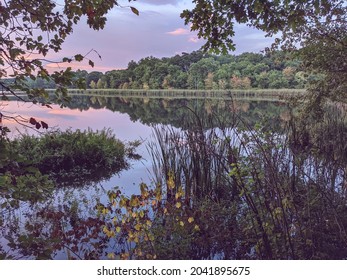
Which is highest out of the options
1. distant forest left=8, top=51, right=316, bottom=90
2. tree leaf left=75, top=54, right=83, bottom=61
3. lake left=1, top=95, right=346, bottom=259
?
distant forest left=8, top=51, right=316, bottom=90

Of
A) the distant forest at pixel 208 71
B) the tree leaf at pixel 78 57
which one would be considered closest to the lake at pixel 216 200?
the tree leaf at pixel 78 57

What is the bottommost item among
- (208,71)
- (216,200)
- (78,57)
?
(216,200)

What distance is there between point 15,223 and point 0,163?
2639 millimetres

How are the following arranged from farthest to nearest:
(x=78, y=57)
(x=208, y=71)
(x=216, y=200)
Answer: (x=208, y=71)
(x=216, y=200)
(x=78, y=57)

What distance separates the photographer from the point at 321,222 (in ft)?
8.04

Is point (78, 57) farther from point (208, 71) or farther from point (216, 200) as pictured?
point (208, 71)

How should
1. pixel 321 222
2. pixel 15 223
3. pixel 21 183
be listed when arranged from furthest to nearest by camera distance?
pixel 15 223 < pixel 321 222 < pixel 21 183

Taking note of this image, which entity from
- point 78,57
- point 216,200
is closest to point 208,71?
point 216,200

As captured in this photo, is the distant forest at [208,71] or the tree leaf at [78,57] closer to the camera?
the tree leaf at [78,57]

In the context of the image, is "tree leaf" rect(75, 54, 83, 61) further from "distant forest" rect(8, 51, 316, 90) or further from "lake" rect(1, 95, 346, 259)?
"distant forest" rect(8, 51, 316, 90)

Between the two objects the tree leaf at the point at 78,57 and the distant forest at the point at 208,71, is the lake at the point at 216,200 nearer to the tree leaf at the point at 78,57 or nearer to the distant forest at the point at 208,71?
the tree leaf at the point at 78,57

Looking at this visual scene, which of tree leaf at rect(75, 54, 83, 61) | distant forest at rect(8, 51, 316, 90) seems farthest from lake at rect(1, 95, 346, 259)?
distant forest at rect(8, 51, 316, 90)
